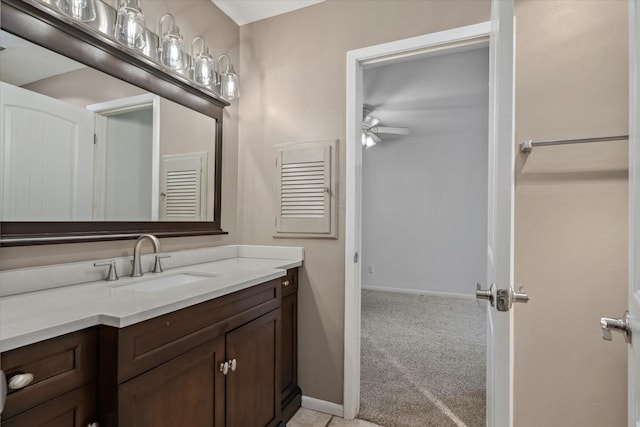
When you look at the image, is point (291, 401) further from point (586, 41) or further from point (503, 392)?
point (586, 41)

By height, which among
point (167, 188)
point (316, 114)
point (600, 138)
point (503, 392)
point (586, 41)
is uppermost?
point (586, 41)

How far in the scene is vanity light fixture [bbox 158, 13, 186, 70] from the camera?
1668 millimetres

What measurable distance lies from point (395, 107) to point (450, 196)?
5.41 feet

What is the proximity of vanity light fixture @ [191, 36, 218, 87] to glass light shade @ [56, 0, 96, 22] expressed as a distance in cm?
61

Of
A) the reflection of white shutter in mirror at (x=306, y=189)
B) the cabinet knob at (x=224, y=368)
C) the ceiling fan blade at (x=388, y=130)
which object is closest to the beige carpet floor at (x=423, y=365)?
the cabinet knob at (x=224, y=368)

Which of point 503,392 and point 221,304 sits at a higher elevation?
point 221,304

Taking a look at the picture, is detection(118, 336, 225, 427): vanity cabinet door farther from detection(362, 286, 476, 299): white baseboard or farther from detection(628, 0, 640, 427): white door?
detection(362, 286, 476, 299): white baseboard

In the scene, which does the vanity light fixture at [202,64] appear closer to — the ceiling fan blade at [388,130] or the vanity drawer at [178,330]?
the vanity drawer at [178,330]

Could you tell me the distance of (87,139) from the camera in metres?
1.40

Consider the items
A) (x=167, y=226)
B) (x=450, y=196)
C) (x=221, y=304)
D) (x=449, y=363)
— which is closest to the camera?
(x=221, y=304)

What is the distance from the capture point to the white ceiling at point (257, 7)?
206cm


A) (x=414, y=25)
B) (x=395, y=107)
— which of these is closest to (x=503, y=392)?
(x=414, y=25)

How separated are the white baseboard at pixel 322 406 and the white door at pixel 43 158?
1603 mm

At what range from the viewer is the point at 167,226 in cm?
177
